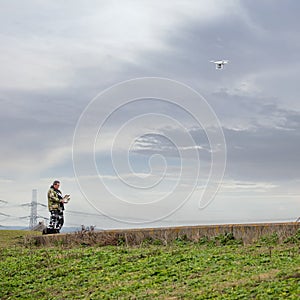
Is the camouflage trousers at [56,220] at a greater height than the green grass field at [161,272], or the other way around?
the camouflage trousers at [56,220]

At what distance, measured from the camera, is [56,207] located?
17.6 metres

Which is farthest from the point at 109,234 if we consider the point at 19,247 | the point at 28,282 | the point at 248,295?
the point at 248,295

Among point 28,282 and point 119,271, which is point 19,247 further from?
point 119,271

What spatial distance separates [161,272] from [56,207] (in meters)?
7.60

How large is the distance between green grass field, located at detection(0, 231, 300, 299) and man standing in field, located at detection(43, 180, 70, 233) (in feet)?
10.5

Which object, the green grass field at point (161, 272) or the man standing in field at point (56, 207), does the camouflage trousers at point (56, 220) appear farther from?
the green grass field at point (161, 272)

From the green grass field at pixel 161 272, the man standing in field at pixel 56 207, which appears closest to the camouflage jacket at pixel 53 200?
the man standing in field at pixel 56 207

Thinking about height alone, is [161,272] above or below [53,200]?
below

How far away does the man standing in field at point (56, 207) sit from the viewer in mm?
17578

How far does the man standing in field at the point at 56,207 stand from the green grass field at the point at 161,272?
3.19 meters

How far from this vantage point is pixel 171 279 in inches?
395

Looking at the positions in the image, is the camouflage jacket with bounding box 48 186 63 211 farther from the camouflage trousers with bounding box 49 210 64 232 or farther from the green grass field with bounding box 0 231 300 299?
the green grass field with bounding box 0 231 300 299

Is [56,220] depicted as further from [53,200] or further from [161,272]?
[161,272]

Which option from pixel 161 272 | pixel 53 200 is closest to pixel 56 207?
pixel 53 200
